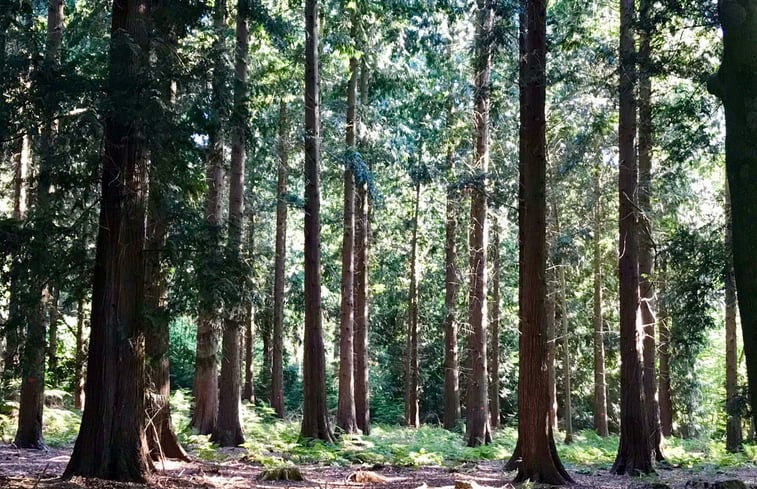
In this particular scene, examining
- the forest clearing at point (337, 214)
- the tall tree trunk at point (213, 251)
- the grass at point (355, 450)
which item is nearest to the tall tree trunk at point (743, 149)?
the forest clearing at point (337, 214)

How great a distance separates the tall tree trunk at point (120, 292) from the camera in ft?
25.2

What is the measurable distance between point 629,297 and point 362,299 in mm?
10955

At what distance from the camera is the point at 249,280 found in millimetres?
8648

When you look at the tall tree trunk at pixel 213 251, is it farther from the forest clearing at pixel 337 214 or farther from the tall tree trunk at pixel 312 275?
the tall tree trunk at pixel 312 275

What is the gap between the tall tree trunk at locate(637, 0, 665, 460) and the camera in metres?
11.4

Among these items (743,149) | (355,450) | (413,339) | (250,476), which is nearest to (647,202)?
(355,450)

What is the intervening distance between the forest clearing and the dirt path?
3.8 inches

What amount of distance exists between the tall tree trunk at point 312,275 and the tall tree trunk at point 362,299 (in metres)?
4.59

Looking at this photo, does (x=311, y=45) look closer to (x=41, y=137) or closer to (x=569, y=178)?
(x=41, y=137)

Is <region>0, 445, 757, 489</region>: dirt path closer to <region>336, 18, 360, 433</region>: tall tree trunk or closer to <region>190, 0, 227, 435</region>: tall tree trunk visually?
<region>190, 0, 227, 435</region>: tall tree trunk

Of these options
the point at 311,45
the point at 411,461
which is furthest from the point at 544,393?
the point at 311,45

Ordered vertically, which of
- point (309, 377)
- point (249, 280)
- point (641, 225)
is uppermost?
point (641, 225)

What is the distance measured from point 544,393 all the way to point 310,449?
18.9 ft

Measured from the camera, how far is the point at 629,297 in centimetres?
1230
